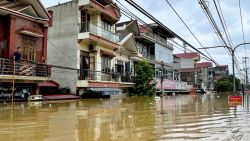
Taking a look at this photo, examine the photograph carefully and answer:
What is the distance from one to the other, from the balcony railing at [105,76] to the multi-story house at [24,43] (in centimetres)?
440

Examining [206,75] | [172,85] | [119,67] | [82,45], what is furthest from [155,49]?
[206,75]

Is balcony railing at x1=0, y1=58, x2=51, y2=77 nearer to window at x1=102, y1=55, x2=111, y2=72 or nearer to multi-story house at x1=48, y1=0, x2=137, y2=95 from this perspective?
multi-story house at x1=48, y1=0, x2=137, y2=95

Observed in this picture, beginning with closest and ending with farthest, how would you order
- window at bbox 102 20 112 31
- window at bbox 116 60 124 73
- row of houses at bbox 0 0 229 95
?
row of houses at bbox 0 0 229 95 → window at bbox 102 20 112 31 → window at bbox 116 60 124 73

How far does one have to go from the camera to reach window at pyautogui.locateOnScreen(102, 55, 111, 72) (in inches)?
1237

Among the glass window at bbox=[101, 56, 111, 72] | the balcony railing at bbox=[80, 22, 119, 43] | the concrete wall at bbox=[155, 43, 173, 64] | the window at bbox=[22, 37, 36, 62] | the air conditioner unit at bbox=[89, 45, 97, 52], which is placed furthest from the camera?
the concrete wall at bbox=[155, 43, 173, 64]

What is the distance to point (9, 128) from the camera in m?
9.73

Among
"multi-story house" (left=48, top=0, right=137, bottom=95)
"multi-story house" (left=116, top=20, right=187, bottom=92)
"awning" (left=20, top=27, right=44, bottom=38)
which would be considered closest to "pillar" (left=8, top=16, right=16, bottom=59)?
"awning" (left=20, top=27, right=44, bottom=38)

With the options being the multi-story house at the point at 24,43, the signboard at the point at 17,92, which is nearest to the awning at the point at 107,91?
the multi-story house at the point at 24,43

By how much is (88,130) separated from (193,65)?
6796cm

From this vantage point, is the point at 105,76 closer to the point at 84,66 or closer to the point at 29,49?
the point at 84,66

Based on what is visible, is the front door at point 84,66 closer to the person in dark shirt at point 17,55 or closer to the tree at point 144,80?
the tree at point 144,80

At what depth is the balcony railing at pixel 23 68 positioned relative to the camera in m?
19.6

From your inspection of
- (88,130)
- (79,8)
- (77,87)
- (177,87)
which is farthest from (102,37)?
(177,87)

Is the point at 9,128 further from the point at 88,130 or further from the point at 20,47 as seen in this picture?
the point at 20,47
